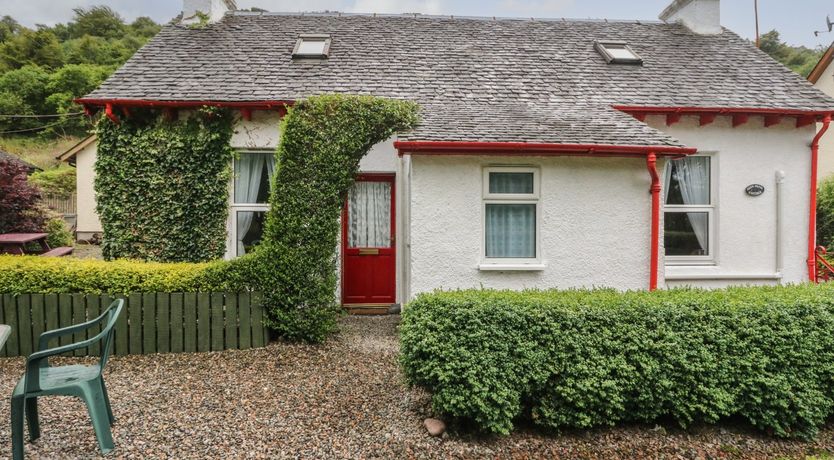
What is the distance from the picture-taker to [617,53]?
984 cm

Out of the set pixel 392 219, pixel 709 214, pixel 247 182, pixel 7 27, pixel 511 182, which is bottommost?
pixel 392 219

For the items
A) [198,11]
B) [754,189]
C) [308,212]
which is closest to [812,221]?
[754,189]

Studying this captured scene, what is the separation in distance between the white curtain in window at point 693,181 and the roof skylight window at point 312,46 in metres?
7.15

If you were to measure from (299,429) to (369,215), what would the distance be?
4820 millimetres

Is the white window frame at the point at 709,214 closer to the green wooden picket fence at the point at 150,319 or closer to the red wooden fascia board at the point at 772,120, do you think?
the red wooden fascia board at the point at 772,120

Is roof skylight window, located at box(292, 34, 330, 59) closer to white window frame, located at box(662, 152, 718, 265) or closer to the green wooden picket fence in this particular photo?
the green wooden picket fence

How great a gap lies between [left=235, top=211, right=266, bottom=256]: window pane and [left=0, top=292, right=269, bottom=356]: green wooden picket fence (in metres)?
2.32

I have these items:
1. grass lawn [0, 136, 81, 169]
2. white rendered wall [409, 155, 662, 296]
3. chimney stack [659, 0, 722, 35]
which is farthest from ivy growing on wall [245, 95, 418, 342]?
grass lawn [0, 136, 81, 169]

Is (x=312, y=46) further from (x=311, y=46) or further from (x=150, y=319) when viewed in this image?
(x=150, y=319)

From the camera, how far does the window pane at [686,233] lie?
8016mm

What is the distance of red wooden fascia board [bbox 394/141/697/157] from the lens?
595 cm

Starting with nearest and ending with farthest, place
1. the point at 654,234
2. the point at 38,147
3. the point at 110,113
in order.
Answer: the point at 654,234, the point at 110,113, the point at 38,147

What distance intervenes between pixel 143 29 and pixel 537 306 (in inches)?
1971

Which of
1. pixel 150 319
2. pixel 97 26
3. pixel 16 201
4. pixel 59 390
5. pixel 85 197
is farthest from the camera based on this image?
pixel 97 26
